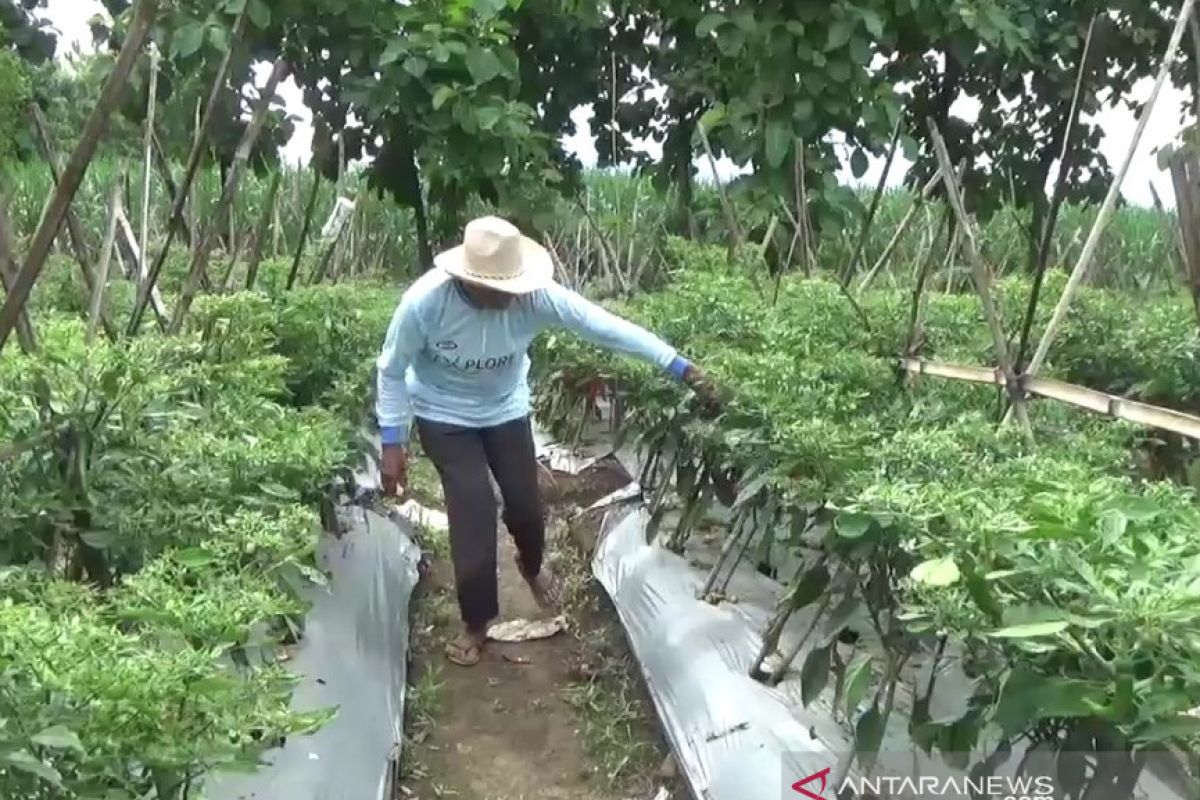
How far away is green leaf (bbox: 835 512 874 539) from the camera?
1.86 meters

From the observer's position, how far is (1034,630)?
1.38 meters

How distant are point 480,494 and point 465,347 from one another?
40 cm

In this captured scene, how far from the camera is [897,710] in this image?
240cm

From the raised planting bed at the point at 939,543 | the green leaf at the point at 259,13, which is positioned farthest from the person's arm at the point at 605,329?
the green leaf at the point at 259,13

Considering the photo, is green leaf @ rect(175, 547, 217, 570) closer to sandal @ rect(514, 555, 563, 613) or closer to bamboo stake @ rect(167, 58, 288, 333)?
bamboo stake @ rect(167, 58, 288, 333)

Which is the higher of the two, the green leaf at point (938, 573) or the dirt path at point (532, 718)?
the green leaf at point (938, 573)

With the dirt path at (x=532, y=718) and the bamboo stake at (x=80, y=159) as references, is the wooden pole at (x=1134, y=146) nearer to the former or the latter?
the dirt path at (x=532, y=718)

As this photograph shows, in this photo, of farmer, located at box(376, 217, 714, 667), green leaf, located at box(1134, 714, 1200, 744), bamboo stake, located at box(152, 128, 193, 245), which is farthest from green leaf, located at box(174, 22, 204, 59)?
green leaf, located at box(1134, 714, 1200, 744)

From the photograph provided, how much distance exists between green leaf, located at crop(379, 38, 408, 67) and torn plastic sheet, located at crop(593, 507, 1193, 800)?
6.70 feet

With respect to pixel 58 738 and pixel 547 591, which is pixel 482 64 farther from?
pixel 58 738

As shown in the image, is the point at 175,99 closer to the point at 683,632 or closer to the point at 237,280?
the point at 237,280

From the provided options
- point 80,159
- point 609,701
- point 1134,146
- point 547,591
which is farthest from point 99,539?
point 547,591

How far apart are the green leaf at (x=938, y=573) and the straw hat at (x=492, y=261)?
182cm

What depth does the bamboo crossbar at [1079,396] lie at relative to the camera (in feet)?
6.82
